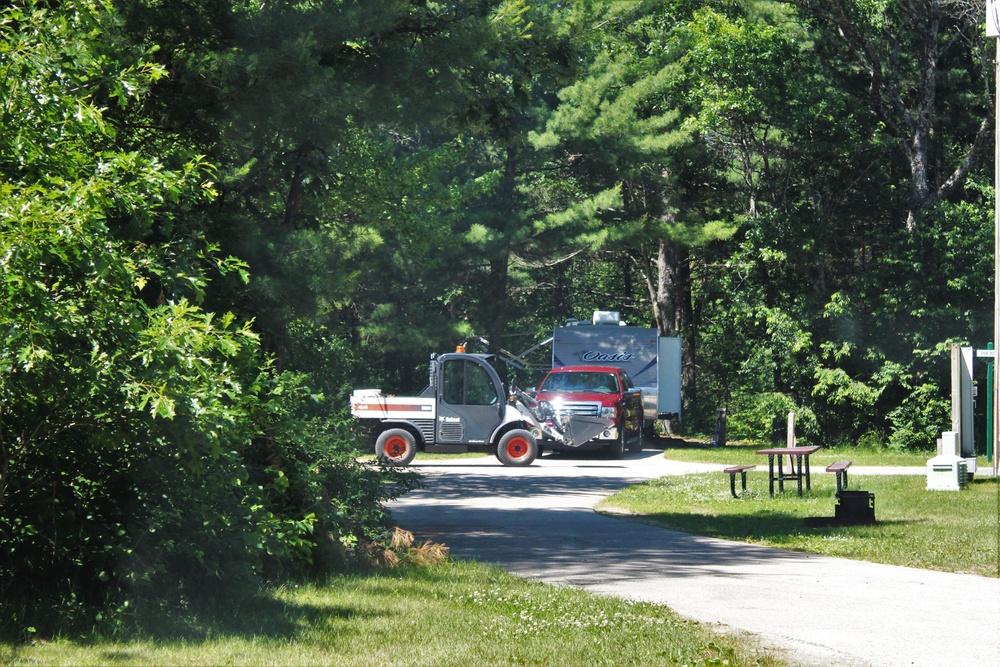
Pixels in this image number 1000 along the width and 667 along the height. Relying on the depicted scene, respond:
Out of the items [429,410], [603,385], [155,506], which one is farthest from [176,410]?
[603,385]

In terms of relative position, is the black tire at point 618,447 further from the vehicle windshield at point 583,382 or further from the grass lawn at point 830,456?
the vehicle windshield at point 583,382

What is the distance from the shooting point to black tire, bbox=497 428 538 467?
24875mm

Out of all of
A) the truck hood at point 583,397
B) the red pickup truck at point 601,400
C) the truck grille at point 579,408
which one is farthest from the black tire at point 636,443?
the truck grille at point 579,408

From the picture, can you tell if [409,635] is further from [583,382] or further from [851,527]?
[583,382]

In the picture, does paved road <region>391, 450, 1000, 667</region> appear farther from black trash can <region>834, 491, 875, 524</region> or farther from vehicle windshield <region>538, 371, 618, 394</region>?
vehicle windshield <region>538, 371, 618, 394</region>

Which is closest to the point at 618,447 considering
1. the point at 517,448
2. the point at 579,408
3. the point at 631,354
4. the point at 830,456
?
the point at 579,408

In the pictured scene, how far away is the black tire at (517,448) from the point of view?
24.9 metres

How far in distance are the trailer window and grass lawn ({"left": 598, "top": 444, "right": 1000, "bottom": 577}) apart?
15.7 feet

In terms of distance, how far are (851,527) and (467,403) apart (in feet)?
38.5

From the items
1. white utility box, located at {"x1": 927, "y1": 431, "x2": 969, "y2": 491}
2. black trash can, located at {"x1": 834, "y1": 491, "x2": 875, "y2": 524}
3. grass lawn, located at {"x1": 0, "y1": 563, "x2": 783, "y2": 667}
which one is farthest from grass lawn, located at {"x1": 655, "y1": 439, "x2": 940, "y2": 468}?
grass lawn, located at {"x1": 0, "y1": 563, "x2": 783, "y2": 667}

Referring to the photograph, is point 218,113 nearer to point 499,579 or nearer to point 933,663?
point 499,579

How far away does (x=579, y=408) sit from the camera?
27.5m

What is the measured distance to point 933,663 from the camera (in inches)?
286

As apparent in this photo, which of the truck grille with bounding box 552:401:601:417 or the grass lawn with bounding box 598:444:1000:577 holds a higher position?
the truck grille with bounding box 552:401:601:417
